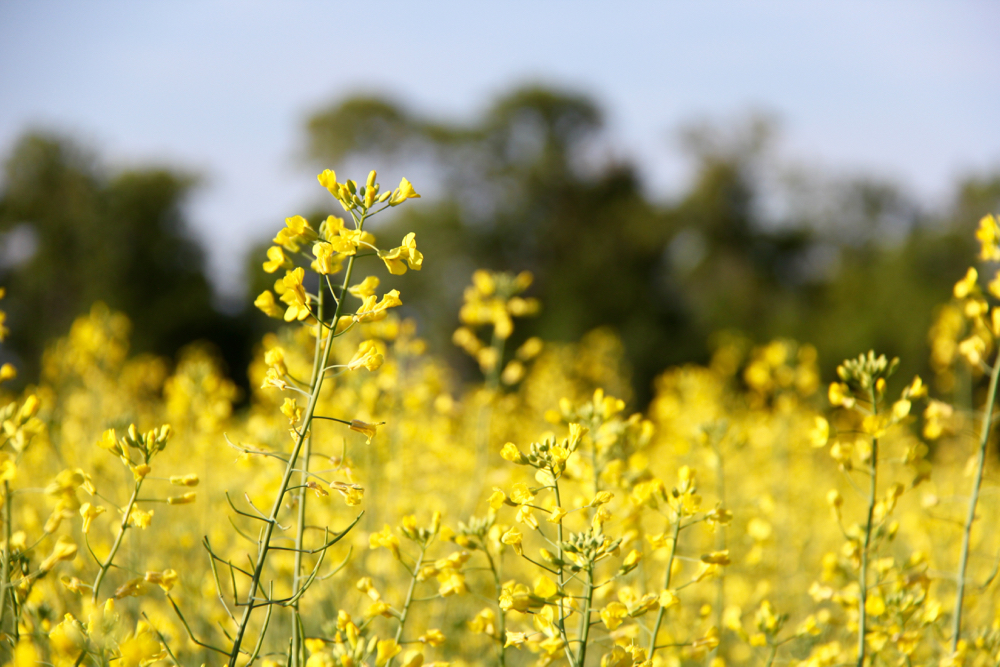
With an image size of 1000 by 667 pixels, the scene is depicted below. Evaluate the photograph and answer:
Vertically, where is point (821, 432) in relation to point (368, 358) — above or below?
above

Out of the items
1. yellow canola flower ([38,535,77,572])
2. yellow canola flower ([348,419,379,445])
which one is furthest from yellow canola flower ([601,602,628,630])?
yellow canola flower ([38,535,77,572])

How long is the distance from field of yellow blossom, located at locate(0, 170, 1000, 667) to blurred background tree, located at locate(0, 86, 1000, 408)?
9.14 metres

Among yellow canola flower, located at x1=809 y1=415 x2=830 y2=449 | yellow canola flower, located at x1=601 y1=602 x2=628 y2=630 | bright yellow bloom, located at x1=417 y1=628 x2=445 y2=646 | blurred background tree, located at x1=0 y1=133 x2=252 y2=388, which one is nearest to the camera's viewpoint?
yellow canola flower, located at x1=601 y1=602 x2=628 y2=630

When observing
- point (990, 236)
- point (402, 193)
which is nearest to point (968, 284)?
point (990, 236)

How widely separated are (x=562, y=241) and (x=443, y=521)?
60.8 ft

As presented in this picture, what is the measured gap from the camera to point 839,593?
178 centimetres

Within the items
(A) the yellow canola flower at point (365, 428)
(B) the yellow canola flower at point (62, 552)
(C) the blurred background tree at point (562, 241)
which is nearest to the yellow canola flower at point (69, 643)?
(B) the yellow canola flower at point (62, 552)

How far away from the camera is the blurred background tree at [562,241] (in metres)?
14.2

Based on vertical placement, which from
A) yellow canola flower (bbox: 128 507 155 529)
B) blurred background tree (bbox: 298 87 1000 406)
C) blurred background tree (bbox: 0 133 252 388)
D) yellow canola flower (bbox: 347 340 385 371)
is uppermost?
blurred background tree (bbox: 298 87 1000 406)

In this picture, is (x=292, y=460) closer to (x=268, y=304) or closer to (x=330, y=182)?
(x=268, y=304)

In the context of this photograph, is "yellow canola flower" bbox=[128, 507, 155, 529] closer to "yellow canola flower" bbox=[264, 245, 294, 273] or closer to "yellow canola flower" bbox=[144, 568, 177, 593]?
"yellow canola flower" bbox=[144, 568, 177, 593]

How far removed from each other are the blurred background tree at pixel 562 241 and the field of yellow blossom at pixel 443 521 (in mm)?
9138

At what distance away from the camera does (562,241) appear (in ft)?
70.7

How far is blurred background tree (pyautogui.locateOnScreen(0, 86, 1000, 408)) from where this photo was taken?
1424cm
